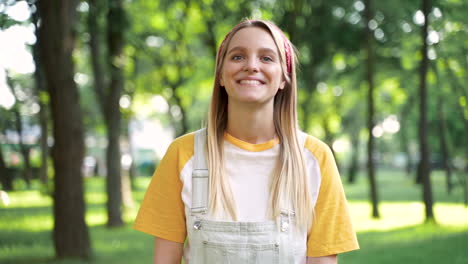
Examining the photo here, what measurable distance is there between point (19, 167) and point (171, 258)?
19.2ft

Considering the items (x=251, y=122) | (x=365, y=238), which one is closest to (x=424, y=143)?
(x=365, y=238)

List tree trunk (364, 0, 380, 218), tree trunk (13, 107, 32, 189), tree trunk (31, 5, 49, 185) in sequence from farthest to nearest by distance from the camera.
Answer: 1. tree trunk (364, 0, 380, 218)
2. tree trunk (31, 5, 49, 185)
3. tree trunk (13, 107, 32, 189)

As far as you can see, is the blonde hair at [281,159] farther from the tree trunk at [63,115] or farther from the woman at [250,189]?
the tree trunk at [63,115]

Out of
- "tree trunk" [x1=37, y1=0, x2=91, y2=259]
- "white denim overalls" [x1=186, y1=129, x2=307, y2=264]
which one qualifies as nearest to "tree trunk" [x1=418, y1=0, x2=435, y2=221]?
"tree trunk" [x1=37, y1=0, x2=91, y2=259]

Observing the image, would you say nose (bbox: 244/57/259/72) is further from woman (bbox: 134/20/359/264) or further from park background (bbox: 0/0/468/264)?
park background (bbox: 0/0/468/264)

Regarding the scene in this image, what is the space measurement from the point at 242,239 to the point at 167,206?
1.09 ft

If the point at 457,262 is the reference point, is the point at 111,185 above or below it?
above

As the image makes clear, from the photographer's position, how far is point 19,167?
7723 mm

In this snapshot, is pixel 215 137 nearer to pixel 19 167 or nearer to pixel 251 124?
pixel 251 124

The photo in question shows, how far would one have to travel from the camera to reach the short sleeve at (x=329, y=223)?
7.81 feet

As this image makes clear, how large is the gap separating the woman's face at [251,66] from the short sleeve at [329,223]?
41cm

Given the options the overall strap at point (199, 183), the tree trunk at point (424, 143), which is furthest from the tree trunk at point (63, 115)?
the tree trunk at point (424, 143)

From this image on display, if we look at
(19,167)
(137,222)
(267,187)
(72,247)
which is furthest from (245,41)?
(72,247)

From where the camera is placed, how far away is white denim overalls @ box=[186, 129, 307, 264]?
7.72 feet
